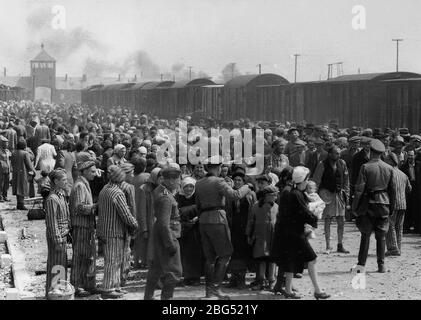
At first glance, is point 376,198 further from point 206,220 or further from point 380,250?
point 206,220

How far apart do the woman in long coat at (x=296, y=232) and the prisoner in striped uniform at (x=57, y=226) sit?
2698 mm

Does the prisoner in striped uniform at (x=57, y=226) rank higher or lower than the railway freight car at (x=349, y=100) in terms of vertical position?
lower

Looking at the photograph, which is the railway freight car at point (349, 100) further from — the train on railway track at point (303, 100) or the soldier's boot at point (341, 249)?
the soldier's boot at point (341, 249)

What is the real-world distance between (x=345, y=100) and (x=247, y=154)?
1541 centimetres

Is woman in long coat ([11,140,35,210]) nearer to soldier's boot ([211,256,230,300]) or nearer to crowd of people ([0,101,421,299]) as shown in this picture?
crowd of people ([0,101,421,299])

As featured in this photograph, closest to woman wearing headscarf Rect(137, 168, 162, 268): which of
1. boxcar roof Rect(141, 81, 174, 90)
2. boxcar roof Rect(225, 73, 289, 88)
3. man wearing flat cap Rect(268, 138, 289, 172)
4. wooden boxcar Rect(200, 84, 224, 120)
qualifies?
man wearing flat cap Rect(268, 138, 289, 172)

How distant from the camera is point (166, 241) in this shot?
28.5 feet

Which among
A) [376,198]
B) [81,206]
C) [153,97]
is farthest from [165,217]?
[153,97]

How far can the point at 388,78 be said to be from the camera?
29.4 meters

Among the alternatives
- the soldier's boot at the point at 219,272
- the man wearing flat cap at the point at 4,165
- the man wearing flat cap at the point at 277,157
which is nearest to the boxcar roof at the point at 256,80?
the man wearing flat cap at the point at 4,165

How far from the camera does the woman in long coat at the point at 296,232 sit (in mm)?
9344

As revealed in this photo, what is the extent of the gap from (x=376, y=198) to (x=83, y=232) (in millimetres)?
4220
